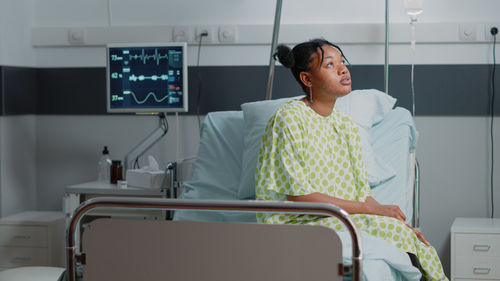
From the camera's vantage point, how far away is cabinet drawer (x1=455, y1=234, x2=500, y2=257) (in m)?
2.88

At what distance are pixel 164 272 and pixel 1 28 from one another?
243 cm

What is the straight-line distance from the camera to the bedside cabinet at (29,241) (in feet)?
11.0

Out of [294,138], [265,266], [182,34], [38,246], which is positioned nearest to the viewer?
[265,266]

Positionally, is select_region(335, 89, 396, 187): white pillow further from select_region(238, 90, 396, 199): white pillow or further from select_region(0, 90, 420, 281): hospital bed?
select_region(0, 90, 420, 281): hospital bed

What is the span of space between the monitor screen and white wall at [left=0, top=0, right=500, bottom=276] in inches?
17.8

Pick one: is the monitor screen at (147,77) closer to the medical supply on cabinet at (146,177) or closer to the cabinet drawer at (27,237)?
the medical supply on cabinet at (146,177)

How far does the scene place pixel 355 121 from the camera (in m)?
2.76

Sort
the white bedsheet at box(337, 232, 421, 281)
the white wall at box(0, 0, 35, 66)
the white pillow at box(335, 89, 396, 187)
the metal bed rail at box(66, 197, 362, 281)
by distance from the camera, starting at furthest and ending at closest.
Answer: the white wall at box(0, 0, 35, 66)
the white pillow at box(335, 89, 396, 187)
the white bedsheet at box(337, 232, 421, 281)
the metal bed rail at box(66, 197, 362, 281)

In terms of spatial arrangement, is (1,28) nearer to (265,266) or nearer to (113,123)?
(113,123)

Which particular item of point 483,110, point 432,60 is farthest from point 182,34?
point 483,110

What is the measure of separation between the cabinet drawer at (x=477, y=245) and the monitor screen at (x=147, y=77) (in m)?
1.47

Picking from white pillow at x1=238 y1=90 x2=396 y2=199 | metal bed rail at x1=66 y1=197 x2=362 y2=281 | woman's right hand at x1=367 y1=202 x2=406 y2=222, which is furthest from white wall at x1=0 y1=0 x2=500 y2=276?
metal bed rail at x1=66 y1=197 x2=362 y2=281

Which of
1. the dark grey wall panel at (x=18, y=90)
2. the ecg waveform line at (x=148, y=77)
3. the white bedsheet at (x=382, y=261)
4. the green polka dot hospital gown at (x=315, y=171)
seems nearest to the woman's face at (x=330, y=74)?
the green polka dot hospital gown at (x=315, y=171)

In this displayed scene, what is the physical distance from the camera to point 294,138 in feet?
7.37
